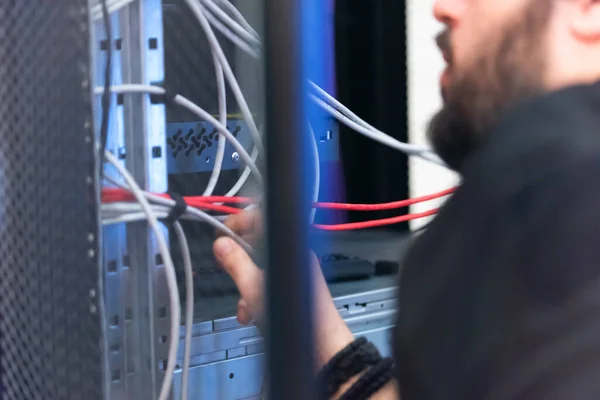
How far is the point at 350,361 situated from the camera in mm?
640

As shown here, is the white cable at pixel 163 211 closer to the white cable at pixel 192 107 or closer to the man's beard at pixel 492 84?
the white cable at pixel 192 107

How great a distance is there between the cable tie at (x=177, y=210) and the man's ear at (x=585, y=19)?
1.10ft

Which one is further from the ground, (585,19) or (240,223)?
(585,19)

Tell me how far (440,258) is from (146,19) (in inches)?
12.3

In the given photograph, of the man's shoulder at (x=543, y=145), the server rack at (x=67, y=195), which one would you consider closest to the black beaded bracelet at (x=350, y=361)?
the server rack at (x=67, y=195)

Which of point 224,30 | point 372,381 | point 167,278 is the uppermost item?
point 224,30

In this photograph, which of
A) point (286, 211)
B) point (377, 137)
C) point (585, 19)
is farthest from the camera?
point (377, 137)

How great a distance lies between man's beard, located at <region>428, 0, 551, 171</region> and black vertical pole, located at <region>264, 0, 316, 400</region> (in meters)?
0.26

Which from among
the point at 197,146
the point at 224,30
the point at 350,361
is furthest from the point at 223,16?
the point at 350,361

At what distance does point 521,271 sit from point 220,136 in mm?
324

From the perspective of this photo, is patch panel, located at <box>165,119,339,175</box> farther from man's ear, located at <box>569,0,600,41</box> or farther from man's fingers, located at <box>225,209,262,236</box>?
man's ear, located at <box>569,0,600,41</box>

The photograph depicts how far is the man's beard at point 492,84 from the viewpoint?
487mm

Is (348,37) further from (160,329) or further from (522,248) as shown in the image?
(522,248)

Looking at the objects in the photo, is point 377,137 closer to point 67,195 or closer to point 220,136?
point 220,136
